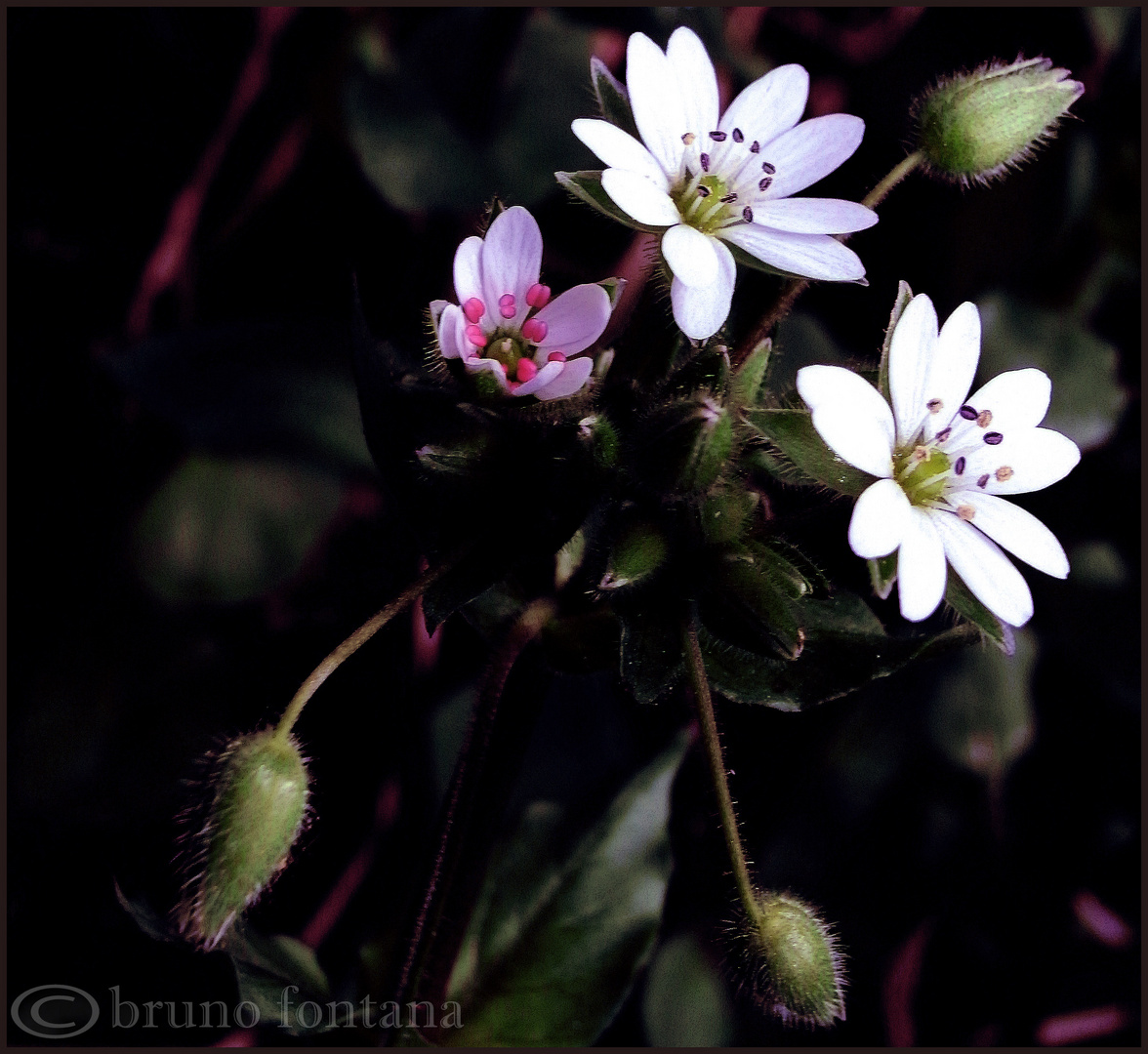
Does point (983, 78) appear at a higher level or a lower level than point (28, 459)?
higher

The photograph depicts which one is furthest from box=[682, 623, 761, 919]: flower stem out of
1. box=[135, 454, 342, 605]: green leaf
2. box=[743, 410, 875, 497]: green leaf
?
box=[135, 454, 342, 605]: green leaf

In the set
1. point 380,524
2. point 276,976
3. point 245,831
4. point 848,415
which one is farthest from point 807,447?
point 380,524

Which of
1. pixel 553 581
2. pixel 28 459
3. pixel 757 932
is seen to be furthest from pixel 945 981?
pixel 28 459

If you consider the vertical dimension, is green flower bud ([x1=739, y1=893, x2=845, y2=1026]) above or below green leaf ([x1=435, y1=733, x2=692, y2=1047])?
above

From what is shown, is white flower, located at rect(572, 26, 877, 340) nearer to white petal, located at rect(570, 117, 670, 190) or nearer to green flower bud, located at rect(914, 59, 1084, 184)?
white petal, located at rect(570, 117, 670, 190)

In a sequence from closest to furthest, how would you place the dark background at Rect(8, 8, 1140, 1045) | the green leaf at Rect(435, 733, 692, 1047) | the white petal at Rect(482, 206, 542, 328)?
the white petal at Rect(482, 206, 542, 328)
the green leaf at Rect(435, 733, 692, 1047)
the dark background at Rect(8, 8, 1140, 1045)

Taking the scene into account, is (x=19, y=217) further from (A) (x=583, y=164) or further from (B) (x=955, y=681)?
(B) (x=955, y=681)
